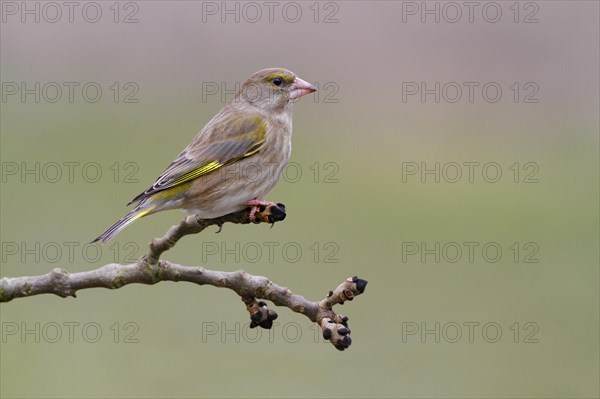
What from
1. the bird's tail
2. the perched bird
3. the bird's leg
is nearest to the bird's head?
the perched bird

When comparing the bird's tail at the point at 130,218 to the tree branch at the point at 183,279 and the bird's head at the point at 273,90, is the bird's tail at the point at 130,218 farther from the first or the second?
the bird's head at the point at 273,90

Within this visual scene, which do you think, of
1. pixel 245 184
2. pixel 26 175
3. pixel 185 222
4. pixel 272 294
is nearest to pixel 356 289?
pixel 272 294

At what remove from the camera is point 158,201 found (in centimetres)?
422

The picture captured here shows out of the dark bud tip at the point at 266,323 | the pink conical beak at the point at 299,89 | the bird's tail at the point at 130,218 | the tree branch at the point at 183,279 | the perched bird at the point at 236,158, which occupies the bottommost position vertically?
the dark bud tip at the point at 266,323

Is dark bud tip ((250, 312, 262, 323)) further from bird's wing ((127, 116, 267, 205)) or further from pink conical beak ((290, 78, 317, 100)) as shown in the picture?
pink conical beak ((290, 78, 317, 100))

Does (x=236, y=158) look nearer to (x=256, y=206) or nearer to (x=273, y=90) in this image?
(x=273, y=90)

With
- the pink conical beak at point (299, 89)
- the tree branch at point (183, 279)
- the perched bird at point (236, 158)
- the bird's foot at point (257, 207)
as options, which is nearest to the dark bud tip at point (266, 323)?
the tree branch at point (183, 279)

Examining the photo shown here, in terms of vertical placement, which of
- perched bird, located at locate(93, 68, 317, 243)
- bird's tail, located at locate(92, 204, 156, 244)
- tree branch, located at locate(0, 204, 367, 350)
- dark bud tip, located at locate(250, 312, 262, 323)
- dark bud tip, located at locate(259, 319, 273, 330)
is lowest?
dark bud tip, located at locate(259, 319, 273, 330)

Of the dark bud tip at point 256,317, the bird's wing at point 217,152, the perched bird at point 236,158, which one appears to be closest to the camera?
the dark bud tip at point 256,317

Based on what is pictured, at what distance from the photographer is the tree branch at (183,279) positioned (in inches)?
112

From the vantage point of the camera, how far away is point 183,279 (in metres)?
3.07

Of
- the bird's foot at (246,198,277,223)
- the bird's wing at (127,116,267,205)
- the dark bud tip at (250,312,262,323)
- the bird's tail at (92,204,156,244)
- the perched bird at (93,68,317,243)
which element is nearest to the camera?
the dark bud tip at (250,312,262,323)

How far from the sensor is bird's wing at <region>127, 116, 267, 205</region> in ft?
14.4

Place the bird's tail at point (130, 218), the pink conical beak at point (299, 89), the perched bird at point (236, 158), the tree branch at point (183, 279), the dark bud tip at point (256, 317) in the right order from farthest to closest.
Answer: the pink conical beak at point (299, 89) → the perched bird at point (236, 158) → the bird's tail at point (130, 218) → the dark bud tip at point (256, 317) → the tree branch at point (183, 279)
